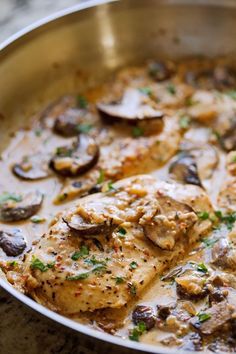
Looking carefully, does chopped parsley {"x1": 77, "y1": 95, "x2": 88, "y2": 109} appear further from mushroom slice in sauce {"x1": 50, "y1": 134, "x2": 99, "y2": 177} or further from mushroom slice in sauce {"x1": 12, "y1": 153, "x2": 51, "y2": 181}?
mushroom slice in sauce {"x1": 12, "y1": 153, "x2": 51, "y2": 181}

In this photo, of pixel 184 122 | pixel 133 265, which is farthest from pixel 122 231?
pixel 184 122

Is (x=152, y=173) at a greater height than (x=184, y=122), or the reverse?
(x=184, y=122)

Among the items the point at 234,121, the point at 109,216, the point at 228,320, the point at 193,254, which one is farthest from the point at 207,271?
the point at 234,121

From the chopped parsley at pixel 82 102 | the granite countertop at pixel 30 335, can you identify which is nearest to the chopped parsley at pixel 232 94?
the chopped parsley at pixel 82 102

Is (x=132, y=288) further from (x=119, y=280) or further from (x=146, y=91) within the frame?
(x=146, y=91)

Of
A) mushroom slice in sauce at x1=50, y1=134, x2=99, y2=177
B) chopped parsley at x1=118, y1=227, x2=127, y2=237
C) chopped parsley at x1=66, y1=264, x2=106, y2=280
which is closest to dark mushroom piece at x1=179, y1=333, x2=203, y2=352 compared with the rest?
chopped parsley at x1=66, y1=264, x2=106, y2=280

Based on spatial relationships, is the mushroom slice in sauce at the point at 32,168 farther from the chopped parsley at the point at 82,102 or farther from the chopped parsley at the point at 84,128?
the chopped parsley at the point at 82,102

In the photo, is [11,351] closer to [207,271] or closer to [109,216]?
[109,216]
